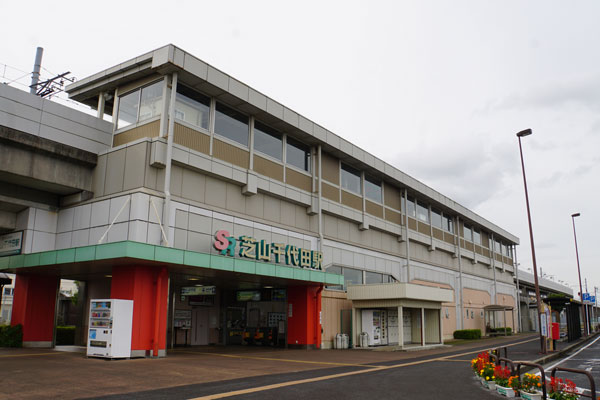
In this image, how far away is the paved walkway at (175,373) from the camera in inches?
428

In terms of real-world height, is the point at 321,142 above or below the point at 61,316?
above

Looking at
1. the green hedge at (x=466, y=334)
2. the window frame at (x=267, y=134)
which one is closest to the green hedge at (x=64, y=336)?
the window frame at (x=267, y=134)

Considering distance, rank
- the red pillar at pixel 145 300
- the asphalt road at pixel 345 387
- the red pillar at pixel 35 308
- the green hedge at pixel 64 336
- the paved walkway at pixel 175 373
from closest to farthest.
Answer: the asphalt road at pixel 345 387, the paved walkway at pixel 175 373, the red pillar at pixel 145 300, the red pillar at pixel 35 308, the green hedge at pixel 64 336

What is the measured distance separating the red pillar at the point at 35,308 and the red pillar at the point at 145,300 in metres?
6.14

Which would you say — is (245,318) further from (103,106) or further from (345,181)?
(103,106)

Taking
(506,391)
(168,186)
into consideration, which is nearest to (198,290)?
(168,186)

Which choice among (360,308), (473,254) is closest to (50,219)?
(360,308)

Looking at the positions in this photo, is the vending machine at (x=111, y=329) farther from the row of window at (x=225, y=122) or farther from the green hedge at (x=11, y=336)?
the row of window at (x=225, y=122)

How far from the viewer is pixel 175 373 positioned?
14.1 meters

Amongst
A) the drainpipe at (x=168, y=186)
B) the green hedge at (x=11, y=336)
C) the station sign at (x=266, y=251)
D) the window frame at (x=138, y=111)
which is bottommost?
the green hedge at (x=11, y=336)

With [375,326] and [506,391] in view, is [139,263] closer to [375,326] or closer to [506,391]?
[506,391]

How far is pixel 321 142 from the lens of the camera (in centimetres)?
2917

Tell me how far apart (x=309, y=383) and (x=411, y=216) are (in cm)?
2790

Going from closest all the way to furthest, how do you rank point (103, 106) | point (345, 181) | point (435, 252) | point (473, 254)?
point (103, 106)
point (345, 181)
point (435, 252)
point (473, 254)
